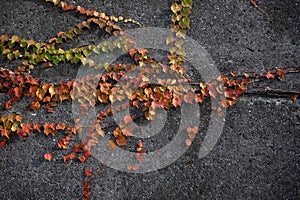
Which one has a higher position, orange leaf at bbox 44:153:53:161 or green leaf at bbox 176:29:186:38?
green leaf at bbox 176:29:186:38

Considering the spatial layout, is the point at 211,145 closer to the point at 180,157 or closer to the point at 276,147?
the point at 180,157

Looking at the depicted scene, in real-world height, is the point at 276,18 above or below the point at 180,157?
above

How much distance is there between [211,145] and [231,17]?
0.92m

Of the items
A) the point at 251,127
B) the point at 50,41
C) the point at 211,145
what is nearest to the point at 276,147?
the point at 251,127

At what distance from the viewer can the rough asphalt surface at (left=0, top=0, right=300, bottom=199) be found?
2.78m

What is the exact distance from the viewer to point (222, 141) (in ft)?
9.18

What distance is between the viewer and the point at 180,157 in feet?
9.19

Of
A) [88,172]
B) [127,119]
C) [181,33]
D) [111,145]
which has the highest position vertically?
[181,33]

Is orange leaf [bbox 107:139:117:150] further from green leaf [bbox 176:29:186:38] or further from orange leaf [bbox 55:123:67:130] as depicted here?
green leaf [bbox 176:29:186:38]

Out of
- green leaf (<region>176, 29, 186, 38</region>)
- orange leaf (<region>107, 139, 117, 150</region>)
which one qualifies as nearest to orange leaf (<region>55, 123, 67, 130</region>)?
orange leaf (<region>107, 139, 117, 150</region>)

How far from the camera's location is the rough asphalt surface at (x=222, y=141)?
2.78m

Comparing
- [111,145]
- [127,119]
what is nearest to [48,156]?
[111,145]

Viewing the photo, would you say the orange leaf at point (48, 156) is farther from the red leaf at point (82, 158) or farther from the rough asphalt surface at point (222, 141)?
the red leaf at point (82, 158)

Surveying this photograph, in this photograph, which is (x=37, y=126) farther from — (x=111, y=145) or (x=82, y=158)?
(x=111, y=145)
